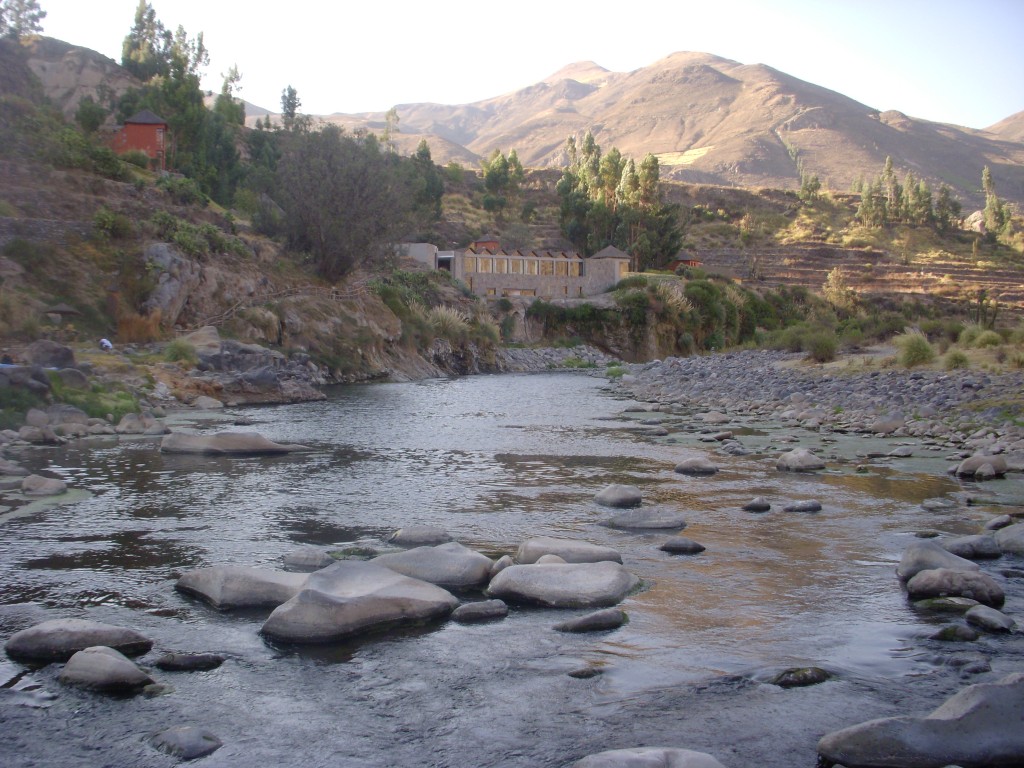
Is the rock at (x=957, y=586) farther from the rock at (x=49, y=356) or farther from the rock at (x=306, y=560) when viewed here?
the rock at (x=49, y=356)

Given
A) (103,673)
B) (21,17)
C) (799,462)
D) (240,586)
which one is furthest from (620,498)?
(21,17)

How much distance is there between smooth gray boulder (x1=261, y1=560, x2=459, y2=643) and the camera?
6.71m

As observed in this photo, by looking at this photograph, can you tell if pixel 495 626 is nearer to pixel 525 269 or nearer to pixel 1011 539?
pixel 1011 539

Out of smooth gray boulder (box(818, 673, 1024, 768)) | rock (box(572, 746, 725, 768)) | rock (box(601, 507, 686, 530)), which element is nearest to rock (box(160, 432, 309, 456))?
rock (box(601, 507, 686, 530))

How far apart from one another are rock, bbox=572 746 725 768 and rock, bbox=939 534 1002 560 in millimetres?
5396

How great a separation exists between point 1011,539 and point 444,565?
5892 millimetres

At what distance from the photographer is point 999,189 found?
182875 millimetres

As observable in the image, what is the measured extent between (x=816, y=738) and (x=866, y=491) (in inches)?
319

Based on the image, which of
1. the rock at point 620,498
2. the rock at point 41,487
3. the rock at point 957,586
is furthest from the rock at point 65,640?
the rock at point 620,498

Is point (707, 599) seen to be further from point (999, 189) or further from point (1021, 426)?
point (999, 189)

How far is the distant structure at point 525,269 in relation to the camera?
64875 mm

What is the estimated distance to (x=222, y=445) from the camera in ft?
54.2

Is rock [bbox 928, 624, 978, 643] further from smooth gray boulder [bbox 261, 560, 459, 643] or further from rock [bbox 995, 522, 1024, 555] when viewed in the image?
smooth gray boulder [bbox 261, 560, 459, 643]

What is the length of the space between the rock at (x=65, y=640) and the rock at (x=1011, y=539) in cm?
820
